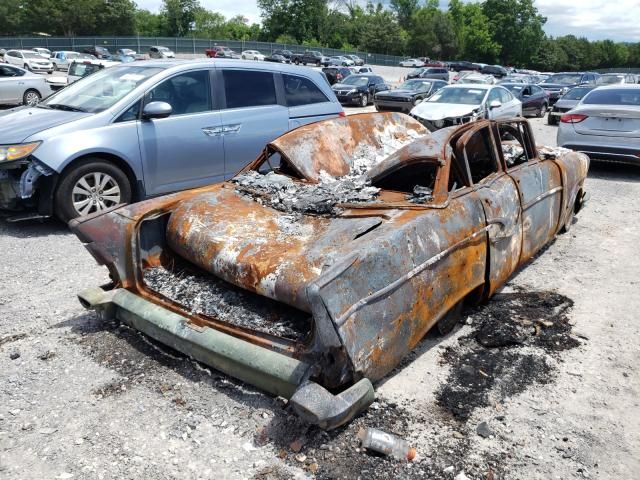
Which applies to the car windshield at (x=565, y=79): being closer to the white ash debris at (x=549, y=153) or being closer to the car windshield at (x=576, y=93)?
the car windshield at (x=576, y=93)

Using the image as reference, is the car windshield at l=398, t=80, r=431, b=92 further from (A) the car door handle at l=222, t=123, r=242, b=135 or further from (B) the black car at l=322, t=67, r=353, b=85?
(A) the car door handle at l=222, t=123, r=242, b=135

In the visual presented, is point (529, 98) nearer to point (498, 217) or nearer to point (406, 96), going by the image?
point (406, 96)

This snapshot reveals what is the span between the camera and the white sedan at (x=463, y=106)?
1364cm

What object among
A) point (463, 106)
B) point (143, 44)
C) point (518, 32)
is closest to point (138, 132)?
point (463, 106)

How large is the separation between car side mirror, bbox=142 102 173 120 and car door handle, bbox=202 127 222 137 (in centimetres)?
58

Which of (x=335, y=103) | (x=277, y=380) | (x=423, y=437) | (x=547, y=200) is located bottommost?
(x=423, y=437)

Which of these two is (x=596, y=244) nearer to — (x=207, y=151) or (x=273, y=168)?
(x=273, y=168)

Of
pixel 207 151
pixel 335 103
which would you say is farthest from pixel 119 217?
pixel 335 103

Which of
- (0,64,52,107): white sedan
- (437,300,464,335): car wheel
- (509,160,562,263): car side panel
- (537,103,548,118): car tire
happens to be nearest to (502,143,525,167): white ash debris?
(509,160,562,263): car side panel

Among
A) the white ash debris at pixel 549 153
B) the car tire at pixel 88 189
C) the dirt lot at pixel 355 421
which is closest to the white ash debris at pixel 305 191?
the dirt lot at pixel 355 421

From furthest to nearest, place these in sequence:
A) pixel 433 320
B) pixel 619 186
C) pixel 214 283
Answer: pixel 619 186 < pixel 214 283 < pixel 433 320

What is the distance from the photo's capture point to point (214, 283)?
377 centimetres

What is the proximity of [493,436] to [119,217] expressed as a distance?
288 cm

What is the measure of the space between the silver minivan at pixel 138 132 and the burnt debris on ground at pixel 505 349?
3.82m
